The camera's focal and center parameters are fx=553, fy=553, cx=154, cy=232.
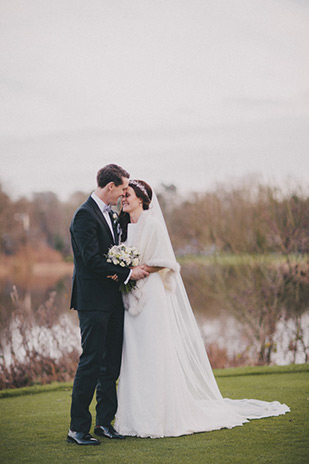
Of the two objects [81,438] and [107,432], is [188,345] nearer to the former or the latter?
[107,432]

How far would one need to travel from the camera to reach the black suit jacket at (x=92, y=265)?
425 centimetres

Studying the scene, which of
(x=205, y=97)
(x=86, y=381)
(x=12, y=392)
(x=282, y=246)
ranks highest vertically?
(x=205, y=97)

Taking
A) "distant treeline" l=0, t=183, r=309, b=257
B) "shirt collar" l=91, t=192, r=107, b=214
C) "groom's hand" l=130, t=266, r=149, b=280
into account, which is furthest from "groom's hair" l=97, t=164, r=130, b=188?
"distant treeline" l=0, t=183, r=309, b=257

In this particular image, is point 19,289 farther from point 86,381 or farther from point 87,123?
point 86,381

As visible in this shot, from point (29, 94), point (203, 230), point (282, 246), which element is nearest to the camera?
point (282, 246)

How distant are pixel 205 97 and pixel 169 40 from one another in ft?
10.8

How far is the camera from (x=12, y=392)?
21.5 feet

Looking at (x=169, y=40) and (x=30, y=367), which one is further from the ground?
(x=169, y=40)

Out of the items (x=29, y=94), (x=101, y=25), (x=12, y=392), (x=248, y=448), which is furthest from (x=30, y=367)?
(x=29, y=94)

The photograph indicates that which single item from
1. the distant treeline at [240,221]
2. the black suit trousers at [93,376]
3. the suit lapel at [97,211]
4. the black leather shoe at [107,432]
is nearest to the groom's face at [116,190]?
the suit lapel at [97,211]

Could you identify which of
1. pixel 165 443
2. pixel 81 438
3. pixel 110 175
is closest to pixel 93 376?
pixel 81 438

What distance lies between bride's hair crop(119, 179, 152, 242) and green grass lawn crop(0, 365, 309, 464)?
1.69 metres

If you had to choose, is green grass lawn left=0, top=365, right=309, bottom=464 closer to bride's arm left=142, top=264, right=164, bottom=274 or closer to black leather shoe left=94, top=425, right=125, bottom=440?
black leather shoe left=94, top=425, right=125, bottom=440

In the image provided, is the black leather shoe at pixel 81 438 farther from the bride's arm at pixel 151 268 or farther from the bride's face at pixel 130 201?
the bride's face at pixel 130 201
